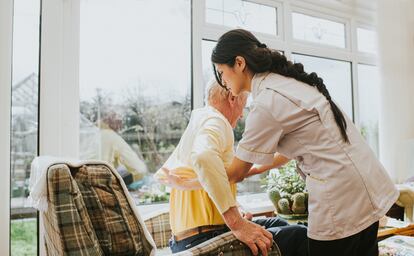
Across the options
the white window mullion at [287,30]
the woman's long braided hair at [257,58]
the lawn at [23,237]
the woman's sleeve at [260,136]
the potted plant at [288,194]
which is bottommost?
the lawn at [23,237]

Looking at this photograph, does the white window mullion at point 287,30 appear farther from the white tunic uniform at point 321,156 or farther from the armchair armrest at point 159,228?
the white tunic uniform at point 321,156

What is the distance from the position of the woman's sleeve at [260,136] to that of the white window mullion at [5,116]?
1321mm

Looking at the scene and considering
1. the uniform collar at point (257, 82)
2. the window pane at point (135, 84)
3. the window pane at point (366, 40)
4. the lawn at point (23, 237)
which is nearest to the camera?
the uniform collar at point (257, 82)

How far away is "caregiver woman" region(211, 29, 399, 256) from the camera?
110cm

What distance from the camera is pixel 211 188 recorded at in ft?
A: 3.63

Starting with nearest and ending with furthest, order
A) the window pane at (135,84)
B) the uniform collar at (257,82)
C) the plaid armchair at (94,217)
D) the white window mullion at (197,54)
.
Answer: the plaid armchair at (94,217)
the uniform collar at (257,82)
the window pane at (135,84)
the white window mullion at (197,54)

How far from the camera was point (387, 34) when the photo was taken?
3516mm

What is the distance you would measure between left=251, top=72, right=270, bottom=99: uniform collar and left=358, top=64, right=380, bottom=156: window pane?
276 centimetres

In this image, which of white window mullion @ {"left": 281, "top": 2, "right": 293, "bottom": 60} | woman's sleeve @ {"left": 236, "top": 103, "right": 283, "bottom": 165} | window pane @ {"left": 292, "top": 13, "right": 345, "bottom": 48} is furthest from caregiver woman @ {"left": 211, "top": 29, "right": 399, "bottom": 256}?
window pane @ {"left": 292, "top": 13, "right": 345, "bottom": 48}

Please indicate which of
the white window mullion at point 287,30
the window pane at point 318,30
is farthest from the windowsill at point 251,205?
the window pane at point 318,30

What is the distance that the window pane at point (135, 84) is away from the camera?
226cm

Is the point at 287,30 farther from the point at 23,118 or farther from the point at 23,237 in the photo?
the point at 23,237

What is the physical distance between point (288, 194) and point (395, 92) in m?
2.11

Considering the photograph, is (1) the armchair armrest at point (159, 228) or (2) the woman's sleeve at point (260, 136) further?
(1) the armchair armrest at point (159, 228)
